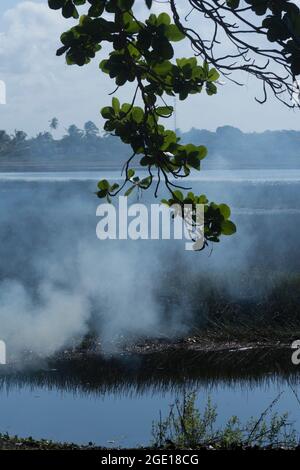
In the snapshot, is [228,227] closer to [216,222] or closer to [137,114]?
[216,222]

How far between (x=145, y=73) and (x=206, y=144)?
117 ft

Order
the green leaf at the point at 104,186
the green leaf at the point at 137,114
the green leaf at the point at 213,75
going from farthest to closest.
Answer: the green leaf at the point at 104,186 < the green leaf at the point at 213,75 < the green leaf at the point at 137,114

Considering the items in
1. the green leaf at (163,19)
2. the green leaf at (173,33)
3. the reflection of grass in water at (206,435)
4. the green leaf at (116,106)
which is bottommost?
the reflection of grass in water at (206,435)

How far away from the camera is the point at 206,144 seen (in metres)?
40.0

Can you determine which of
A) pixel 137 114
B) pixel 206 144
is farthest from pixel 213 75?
pixel 206 144

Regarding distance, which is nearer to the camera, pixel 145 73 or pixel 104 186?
pixel 145 73

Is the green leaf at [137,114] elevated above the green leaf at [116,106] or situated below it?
below

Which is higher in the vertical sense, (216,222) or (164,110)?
(164,110)

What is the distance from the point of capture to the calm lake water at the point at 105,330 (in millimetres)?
8695

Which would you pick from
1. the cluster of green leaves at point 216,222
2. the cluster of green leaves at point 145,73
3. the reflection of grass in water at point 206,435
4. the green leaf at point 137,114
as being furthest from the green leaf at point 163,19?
the reflection of grass in water at point 206,435

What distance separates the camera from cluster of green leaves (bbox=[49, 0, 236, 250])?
13.4 feet

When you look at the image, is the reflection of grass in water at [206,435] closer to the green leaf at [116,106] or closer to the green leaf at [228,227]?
the green leaf at [228,227]

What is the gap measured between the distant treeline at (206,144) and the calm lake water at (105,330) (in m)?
18.4

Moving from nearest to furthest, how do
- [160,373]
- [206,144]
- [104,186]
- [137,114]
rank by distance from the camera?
[137,114] → [104,186] → [160,373] → [206,144]
